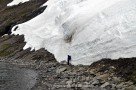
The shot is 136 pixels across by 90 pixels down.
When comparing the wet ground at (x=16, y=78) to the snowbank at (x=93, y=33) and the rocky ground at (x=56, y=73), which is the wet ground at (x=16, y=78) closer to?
the rocky ground at (x=56, y=73)

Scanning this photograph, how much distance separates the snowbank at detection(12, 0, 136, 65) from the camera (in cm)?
4588

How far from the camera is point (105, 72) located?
1645 inches

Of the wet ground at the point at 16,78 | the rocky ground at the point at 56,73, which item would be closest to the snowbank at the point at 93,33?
the rocky ground at the point at 56,73

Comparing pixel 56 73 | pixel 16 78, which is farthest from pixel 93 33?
pixel 16 78

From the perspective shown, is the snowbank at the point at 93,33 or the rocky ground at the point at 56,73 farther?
the snowbank at the point at 93,33

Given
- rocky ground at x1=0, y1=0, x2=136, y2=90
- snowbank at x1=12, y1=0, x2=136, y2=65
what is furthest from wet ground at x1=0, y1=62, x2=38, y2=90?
snowbank at x1=12, y1=0, x2=136, y2=65

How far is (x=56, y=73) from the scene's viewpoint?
48750mm

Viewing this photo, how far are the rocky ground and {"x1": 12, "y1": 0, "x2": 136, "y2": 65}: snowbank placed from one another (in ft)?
4.97

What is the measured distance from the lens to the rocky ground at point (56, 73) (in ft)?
127

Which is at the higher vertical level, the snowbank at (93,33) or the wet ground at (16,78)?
the snowbank at (93,33)

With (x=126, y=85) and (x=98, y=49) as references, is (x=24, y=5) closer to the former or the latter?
(x=98, y=49)

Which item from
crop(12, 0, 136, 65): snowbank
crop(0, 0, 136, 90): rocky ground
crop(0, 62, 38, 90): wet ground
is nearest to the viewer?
crop(0, 0, 136, 90): rocky ground

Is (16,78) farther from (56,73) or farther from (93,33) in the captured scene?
(93,33)

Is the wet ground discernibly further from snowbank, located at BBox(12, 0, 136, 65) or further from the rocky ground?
snowbank, located at BBox(12, 0, 136, 65)
